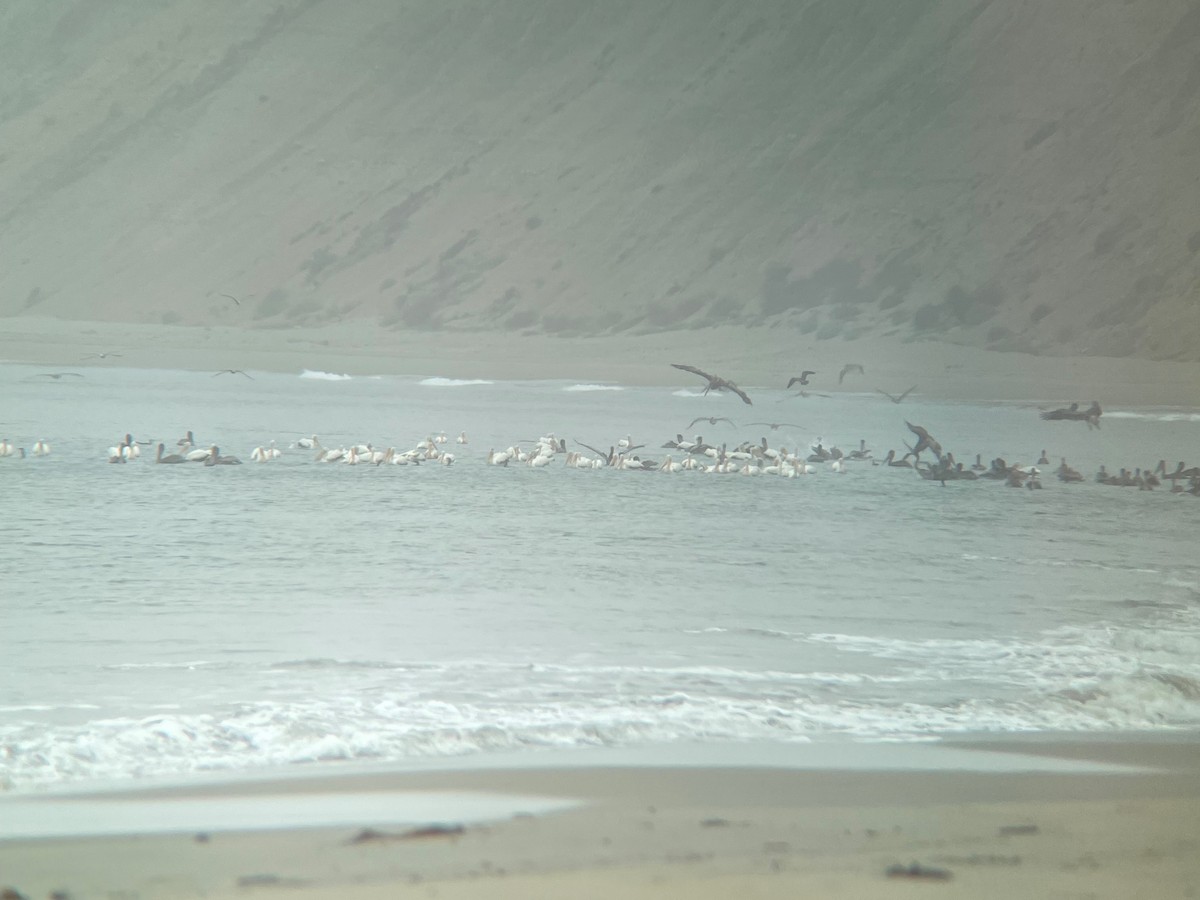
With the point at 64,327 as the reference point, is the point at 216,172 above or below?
above

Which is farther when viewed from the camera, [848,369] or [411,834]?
[848,369]

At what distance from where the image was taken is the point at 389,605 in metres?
7.66

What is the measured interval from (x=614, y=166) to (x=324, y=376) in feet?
47.8

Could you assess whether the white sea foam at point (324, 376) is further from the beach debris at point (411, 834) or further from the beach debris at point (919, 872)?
the beach debris at point (919, 872)

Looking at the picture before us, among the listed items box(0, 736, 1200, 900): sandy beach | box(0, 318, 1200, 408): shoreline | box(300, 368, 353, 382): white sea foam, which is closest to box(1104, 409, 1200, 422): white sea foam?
box(0, 318, 1200, 408): shoreline

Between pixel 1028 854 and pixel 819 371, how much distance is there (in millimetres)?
34332

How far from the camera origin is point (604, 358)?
38.4m

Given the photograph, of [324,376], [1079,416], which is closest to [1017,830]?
[1079,416]

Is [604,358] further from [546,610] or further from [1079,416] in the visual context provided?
[546,610]

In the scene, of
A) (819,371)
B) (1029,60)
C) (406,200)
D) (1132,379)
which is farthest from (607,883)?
(1029,60)

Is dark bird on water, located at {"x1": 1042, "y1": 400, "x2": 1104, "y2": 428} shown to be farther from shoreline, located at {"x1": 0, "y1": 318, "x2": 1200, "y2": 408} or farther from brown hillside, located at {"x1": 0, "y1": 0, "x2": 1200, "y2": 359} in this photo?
brown hillside, located at {"x1": 0, "y1": 0, "x2": 1200, "y2": 359}

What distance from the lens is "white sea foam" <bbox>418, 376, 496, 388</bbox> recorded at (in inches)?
1389

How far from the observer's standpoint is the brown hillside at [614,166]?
35.7m

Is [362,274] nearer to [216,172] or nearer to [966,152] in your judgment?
[216,172]
